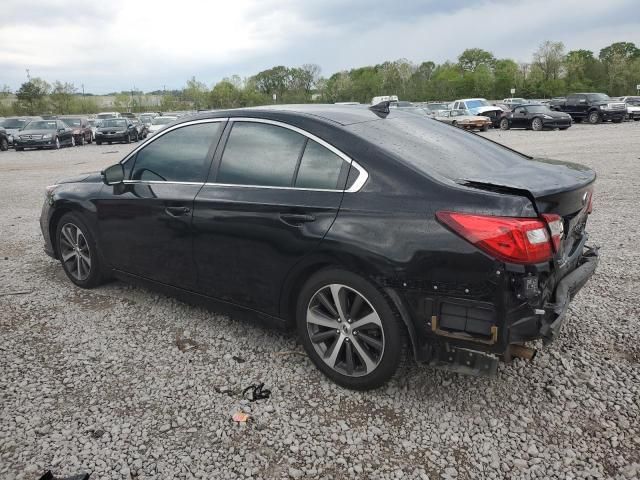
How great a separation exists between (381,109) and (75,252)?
3.19 m

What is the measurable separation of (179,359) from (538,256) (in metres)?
2.44

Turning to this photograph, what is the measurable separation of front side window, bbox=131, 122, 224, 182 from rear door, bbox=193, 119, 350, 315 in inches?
5.8

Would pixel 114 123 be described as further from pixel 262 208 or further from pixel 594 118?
pixel 262 208

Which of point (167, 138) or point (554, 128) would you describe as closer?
point (167, 138)

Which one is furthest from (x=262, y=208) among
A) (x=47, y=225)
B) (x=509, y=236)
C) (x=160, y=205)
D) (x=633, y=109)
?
(x=633, y=109)

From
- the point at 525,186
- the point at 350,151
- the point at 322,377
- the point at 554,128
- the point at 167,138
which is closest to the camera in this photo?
the point at 525,186

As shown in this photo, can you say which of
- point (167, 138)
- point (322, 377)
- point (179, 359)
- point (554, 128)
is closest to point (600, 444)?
point (322, 377)

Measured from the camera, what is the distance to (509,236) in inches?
100

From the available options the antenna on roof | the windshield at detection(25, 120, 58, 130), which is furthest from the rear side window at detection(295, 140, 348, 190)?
the windshield at detection(25, 120, 58, 130)

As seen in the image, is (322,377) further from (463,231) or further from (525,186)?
(525,186)

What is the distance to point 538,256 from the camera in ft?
8.50

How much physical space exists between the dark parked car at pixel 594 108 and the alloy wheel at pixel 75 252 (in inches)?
1267

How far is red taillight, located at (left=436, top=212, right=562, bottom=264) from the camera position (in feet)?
8.34

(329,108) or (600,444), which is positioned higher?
(329,108)
